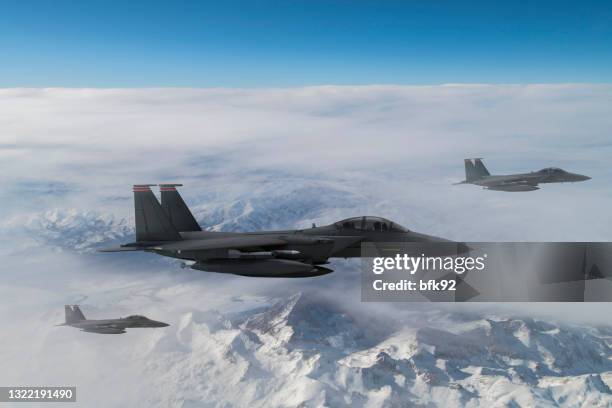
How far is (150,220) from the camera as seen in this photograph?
29.3m

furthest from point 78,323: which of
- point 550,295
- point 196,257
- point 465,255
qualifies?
point 550,295

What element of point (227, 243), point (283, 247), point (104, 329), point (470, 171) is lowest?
point (104, 329)

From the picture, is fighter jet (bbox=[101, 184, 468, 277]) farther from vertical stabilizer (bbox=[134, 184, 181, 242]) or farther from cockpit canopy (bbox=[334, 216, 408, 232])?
vertical stabilizer (bbox=[134, 184, 181, 242])

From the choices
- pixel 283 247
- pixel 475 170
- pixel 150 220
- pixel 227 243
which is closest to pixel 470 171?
pixel 475 170

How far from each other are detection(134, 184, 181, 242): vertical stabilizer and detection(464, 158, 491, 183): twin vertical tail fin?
46238 millimetres

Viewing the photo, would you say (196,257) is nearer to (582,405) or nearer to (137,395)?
(137,395)

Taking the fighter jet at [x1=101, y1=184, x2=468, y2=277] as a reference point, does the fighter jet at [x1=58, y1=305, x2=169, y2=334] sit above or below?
below

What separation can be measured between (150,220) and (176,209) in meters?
3.08

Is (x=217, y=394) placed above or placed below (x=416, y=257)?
below

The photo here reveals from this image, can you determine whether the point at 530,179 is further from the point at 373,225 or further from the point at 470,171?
the point at 373,225

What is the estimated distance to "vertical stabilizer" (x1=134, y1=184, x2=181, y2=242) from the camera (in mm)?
29266

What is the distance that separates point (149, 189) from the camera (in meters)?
29.7

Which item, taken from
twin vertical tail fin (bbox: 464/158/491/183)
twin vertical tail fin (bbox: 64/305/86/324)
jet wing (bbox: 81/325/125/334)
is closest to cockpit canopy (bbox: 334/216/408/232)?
jet wing (bbox: 81/325/125/334)

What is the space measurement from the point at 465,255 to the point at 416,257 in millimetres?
2831
